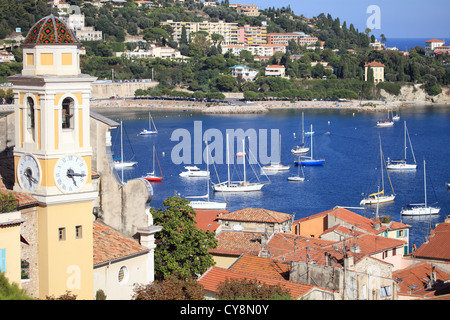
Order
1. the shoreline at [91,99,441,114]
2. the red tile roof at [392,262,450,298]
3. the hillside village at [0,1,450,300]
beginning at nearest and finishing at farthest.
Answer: the hillside village at [0,1,450,300], the red tile roof at [392,262,450,298], the shoreline at [91,99,441,114]

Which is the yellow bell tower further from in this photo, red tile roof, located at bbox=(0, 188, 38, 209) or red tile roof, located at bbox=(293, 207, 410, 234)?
red tile roof, located at bbox=(293, 207, 410, 234)

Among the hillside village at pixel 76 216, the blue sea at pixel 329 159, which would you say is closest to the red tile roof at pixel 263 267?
the hillside village at pixel 76 216

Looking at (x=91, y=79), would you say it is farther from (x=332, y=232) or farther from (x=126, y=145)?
(x=126, y=145)

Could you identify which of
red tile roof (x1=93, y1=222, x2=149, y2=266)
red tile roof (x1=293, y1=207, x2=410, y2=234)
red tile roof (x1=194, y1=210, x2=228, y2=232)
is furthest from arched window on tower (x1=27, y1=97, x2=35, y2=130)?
red tile roof (x1=293, y1=207, x2=410, y2=234)

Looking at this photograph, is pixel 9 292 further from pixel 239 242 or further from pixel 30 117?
pixel 239 242

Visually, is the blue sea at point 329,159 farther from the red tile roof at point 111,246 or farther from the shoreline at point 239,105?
the red tile roof at point 111,246

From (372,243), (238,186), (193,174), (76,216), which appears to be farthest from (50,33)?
(193,174)

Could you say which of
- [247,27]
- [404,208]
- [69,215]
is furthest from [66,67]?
[247,27]
